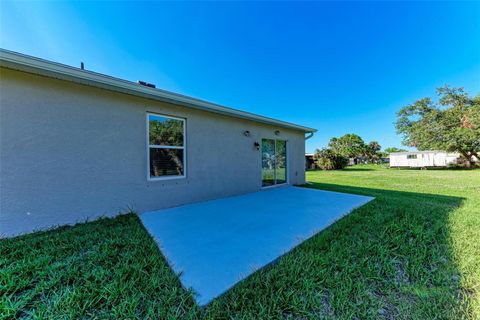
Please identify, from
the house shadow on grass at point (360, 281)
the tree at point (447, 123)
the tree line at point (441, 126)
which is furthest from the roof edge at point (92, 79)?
the tree at point (447, 123)

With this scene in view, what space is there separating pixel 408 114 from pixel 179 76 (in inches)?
1055

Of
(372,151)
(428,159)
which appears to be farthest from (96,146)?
(372,151)

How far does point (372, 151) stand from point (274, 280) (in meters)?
45.3

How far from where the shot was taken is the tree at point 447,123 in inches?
717

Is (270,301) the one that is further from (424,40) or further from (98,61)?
(424,40)

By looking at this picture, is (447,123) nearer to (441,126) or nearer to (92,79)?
(441,126)

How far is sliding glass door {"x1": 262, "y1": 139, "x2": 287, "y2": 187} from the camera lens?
7203mm

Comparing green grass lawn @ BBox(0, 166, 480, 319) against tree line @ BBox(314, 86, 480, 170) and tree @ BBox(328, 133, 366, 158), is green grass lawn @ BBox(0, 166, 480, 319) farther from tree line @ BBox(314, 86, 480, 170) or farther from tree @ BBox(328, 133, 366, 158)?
tree @ BBox(328, 133, 366, 158)

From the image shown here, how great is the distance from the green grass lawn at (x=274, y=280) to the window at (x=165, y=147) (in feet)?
5.80

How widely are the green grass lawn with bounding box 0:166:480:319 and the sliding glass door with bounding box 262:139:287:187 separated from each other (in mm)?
4221

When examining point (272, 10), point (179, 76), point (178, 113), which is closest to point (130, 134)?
point (178, 113)

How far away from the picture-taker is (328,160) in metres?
21.6

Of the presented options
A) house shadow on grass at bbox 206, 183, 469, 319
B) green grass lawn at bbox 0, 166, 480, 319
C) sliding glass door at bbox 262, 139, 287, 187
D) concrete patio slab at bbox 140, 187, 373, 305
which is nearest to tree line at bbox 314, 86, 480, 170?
sliding glass door at bbox 262, 139, 287, 187

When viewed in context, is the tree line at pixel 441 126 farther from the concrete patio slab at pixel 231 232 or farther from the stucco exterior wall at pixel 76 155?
the stucco exterior wall at pixel 76 155
